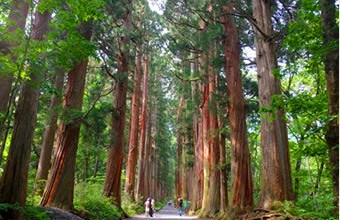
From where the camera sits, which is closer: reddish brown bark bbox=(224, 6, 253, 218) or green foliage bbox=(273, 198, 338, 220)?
green foliage bbox=(273, 198, 338, 220)

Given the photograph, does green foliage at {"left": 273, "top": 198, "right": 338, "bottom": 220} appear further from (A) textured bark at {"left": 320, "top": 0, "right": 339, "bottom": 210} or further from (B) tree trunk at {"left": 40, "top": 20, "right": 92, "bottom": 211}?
(B) tree trunk at {"left": 40, "top": 20, "right": 92, "bottom": 211}

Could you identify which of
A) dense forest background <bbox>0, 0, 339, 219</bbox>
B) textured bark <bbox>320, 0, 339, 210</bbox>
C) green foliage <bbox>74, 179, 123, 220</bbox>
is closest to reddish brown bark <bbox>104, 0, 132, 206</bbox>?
dense forest background <bbox>0, 0, 339, 219</bbox>

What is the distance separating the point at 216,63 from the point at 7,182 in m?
10.4


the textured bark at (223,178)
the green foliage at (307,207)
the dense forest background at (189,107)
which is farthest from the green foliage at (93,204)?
the green foliage at (307,207)

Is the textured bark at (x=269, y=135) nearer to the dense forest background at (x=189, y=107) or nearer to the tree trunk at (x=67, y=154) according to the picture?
the dense forest background at (x=189, y=107)

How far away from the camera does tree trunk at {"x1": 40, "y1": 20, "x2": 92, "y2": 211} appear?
26.5 ft

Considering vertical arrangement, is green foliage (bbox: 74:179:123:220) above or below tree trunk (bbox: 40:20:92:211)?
below

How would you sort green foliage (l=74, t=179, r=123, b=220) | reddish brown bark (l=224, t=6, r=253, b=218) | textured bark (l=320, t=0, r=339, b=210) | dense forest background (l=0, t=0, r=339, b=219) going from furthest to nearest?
reddish brown bark (l=224, t=6, r=253, b=218) → green foliage (l=74, t=179, r=123, b=220) → dense forest background (l=0, t=0, r=339, b=219) → textured bark (l=320, t=0, r=339, b=210)

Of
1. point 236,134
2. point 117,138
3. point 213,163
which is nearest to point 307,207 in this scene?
point 236,134

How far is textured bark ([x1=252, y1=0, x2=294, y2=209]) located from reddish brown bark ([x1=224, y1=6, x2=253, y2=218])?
1.55 meters

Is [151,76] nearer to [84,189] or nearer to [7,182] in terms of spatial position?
[84,189]

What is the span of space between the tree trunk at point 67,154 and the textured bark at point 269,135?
628 cm

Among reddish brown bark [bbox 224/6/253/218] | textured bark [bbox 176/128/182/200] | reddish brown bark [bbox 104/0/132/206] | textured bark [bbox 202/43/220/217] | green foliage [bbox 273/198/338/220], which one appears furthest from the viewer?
textured bark [bbox 176/128/182/200]

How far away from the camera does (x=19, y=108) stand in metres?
5.79
